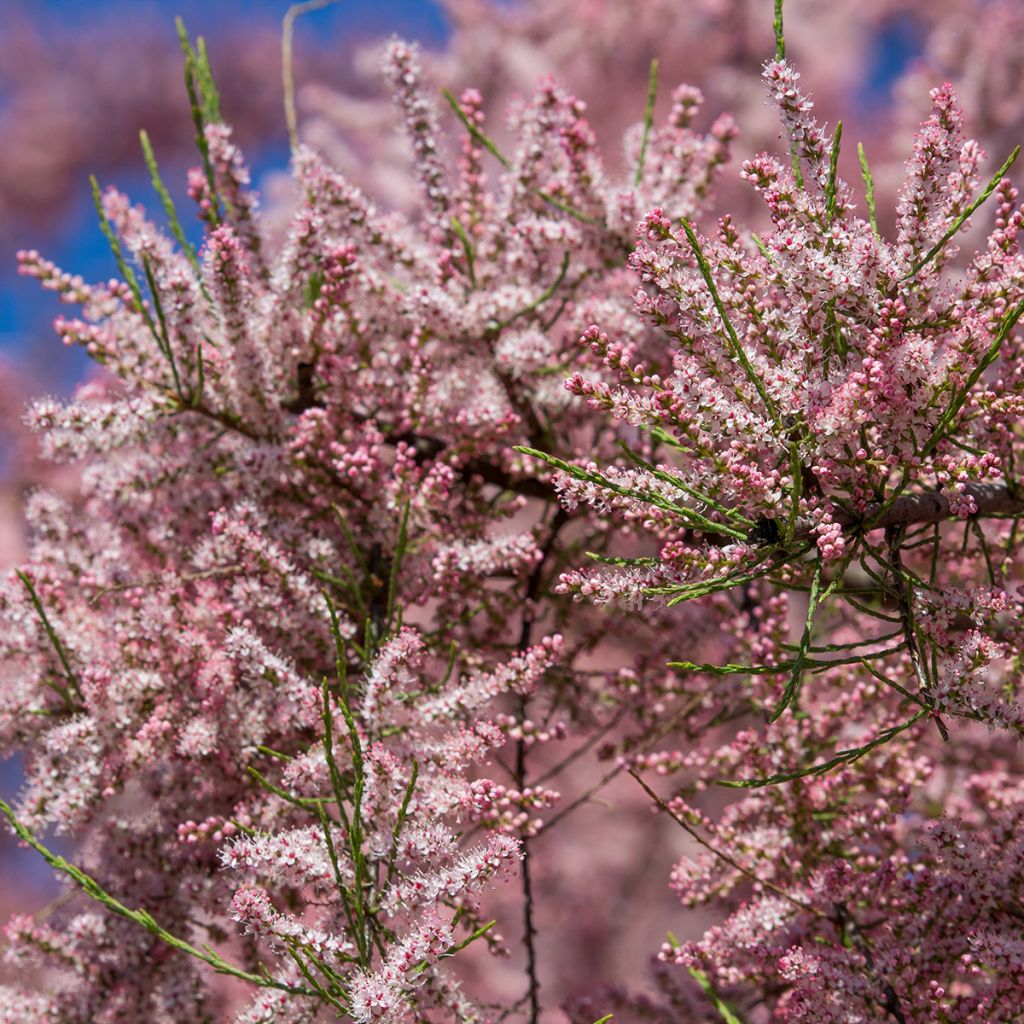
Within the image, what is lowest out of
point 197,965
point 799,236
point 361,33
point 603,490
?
point 197,965

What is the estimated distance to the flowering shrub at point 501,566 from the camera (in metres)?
1.32

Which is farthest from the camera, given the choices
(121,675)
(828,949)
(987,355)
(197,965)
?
(197,965)

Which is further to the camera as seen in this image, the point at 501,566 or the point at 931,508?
the point at 501,566

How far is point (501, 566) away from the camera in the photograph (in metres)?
1.87

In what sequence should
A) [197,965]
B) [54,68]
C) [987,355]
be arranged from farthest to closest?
[54,68], [197,965], [987,355]

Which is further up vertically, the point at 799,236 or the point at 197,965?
the point at 799,236

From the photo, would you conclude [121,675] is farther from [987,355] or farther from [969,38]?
[969,38]

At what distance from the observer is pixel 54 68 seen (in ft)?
39.2

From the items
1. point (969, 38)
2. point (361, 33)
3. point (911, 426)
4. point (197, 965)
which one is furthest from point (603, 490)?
point (361, 33)

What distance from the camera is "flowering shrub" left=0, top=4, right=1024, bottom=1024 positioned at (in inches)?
52.1

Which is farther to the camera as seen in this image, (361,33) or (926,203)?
(361,33)

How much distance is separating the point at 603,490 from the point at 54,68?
13100mm

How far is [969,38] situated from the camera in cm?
606

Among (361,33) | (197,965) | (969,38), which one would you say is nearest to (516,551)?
(197,965)
